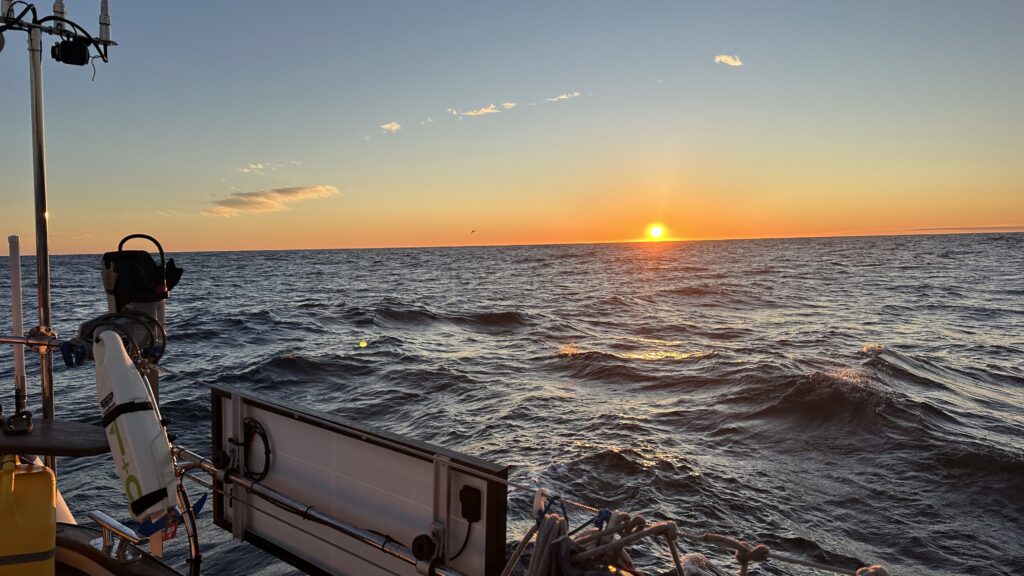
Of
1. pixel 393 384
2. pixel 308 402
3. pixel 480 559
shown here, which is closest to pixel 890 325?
pixel 393 384

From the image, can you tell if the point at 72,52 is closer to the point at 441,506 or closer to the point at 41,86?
the point at 41,86

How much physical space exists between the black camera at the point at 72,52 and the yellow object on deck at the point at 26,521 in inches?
109

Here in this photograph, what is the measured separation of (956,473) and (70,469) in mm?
12884

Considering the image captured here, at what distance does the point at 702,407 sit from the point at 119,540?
419 inches

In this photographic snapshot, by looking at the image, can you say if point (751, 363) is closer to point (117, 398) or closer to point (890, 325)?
point (890, 325)

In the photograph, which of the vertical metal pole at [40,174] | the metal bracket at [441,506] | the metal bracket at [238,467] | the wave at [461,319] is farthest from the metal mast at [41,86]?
the wave at [461,319]

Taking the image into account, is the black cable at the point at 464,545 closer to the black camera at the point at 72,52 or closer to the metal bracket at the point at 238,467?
the metal bracket at the point at 238,467

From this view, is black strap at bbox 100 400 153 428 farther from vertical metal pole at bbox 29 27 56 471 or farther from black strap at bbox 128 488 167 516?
vertical metal pole at bbox 29 27 56 471

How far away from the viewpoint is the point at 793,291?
120 ft

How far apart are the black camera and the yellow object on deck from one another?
9.10ft

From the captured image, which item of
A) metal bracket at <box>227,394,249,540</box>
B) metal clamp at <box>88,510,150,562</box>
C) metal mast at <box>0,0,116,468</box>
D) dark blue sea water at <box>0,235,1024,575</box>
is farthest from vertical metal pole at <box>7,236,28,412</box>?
dark blue sea water at <box>0,235,1024,575</box>

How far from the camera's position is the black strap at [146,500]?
2729 mm

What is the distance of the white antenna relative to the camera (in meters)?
4.10

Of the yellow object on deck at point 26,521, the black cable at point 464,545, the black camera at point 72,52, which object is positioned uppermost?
the black camera at point 72,52
